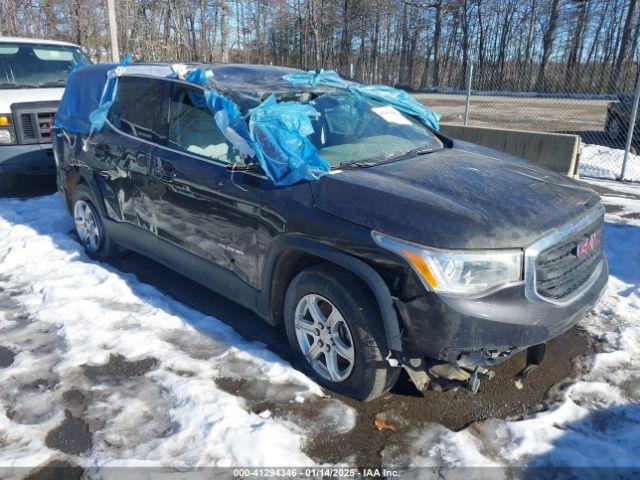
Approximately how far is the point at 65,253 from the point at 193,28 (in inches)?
981

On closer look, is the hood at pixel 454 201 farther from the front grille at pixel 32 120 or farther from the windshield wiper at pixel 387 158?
the front grille at pixel 32 120

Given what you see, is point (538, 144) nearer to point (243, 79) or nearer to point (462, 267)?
point (243, 79)

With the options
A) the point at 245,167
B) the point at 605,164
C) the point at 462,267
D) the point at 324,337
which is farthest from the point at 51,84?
the point at 605,164

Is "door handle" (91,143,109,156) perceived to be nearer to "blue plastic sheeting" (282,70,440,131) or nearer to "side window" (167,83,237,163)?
"side window" (167,83,237,163)

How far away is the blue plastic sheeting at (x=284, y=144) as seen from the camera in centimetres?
335

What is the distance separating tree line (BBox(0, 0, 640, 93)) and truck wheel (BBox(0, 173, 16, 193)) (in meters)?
16.3

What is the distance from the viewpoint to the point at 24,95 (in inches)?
312

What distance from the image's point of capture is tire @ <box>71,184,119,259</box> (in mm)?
5371

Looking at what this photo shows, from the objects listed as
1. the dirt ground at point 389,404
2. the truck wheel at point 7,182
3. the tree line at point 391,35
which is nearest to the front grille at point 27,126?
the truck wheel at point 7,182

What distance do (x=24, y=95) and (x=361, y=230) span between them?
7.02 metres

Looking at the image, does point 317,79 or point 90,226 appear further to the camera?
point 90,226

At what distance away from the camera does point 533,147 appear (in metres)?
8.35

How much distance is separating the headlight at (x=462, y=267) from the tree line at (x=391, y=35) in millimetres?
22591

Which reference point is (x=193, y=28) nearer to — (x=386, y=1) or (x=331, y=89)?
(x=386, y=1)
